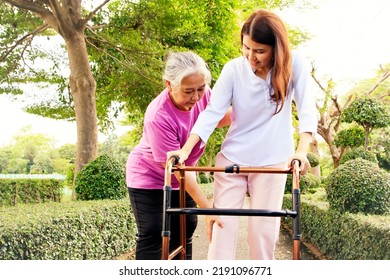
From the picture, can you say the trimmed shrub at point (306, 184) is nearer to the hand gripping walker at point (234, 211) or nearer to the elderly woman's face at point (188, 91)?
the elderly woman's face at point (188, 91)

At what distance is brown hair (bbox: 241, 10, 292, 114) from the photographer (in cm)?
231

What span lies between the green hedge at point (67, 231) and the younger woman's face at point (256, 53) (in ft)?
8.62

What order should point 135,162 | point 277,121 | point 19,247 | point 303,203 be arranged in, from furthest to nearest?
point 303,203, point 19,247, point 135,162, point 277,121

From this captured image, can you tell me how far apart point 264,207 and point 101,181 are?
15.8 ft

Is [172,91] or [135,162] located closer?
[172,91]

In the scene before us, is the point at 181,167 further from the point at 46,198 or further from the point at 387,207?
the point at 46,198

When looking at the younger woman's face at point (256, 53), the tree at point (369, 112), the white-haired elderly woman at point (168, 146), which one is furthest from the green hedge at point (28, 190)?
the younger woman's face at point (256, 53)

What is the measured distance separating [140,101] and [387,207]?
633 centimetres

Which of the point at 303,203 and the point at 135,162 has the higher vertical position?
the point at 135,162

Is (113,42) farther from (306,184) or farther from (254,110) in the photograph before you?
(254,110)

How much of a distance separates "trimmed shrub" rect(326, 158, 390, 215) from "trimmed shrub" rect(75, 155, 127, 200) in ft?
9.60

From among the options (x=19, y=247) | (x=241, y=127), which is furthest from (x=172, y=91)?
(x=19, y=247)

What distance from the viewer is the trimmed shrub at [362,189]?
18.4ft

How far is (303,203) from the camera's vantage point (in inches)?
308
